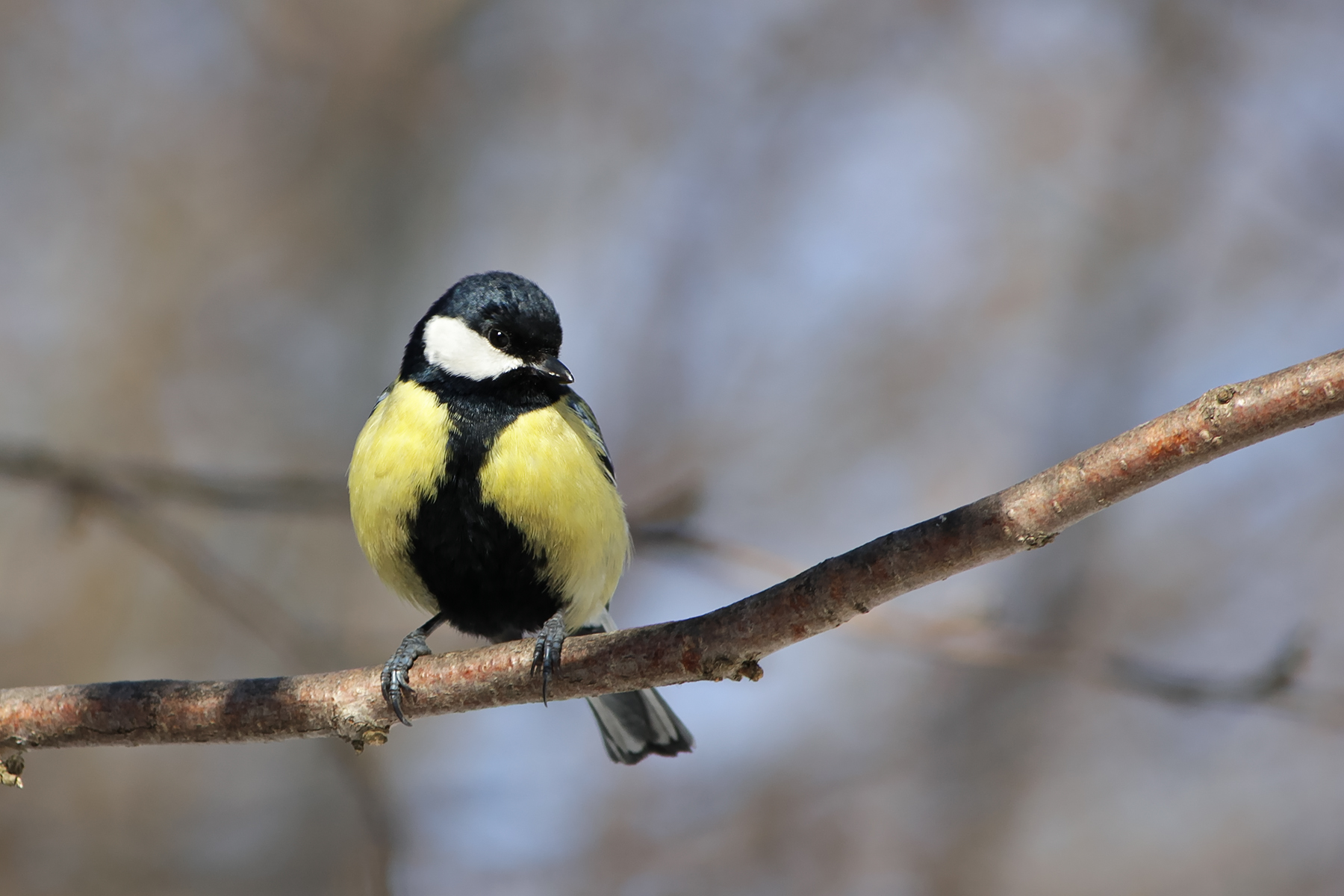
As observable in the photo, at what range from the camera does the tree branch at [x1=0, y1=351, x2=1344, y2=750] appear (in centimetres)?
199

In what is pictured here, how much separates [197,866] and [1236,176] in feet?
24.4

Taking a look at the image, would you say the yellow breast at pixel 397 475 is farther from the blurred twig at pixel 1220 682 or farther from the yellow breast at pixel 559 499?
the blurred twig at pixel 1220 682

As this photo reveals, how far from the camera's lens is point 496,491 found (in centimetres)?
344

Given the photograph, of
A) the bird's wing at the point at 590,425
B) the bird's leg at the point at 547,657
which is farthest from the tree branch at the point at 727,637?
the bird's wing at the point at 590,425

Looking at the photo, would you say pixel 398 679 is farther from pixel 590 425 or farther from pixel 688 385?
pixel 688 385

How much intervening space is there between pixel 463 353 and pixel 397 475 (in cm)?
54

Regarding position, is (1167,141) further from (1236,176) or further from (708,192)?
(708,192)

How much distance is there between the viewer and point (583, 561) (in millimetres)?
3631

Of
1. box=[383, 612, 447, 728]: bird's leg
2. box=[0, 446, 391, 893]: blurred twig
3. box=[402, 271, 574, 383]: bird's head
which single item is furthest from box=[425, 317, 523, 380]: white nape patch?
box=[383, 612, 447, 728]: bird's leg

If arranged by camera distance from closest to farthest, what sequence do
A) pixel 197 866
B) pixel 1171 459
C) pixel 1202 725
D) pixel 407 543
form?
1. pixel 1171 459
2. pixel 407 543
3. pixel 197 866
4. pixel 1202 725

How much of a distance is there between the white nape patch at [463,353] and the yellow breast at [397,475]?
15 centimetres

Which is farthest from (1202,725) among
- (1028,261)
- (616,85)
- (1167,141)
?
(616,85)

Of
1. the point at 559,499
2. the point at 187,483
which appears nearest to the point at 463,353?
the point at 559,499

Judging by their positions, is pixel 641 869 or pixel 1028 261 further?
pixel 1028 261
